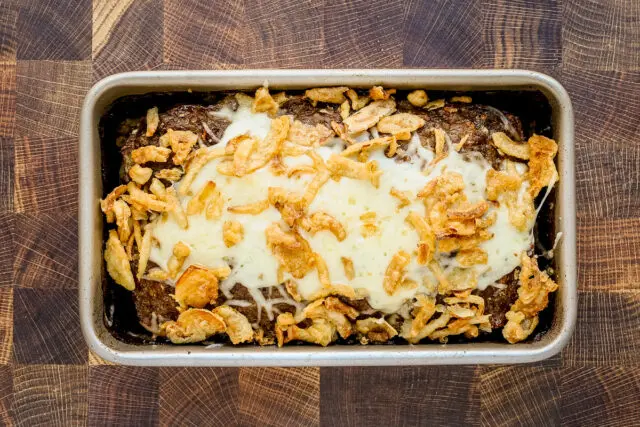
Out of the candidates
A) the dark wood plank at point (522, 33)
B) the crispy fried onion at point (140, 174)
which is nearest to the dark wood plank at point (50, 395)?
the crispy fried onion at point (140, 174)

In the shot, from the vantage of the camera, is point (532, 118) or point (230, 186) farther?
point (532, 118)

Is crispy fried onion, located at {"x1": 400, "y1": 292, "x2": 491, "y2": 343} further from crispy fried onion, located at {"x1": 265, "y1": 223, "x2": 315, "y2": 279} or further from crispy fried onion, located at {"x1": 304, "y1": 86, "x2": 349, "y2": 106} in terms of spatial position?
crispy fried onion, located at {"x1": 304, "y1": 86, "x2": 349, "y2": 106}

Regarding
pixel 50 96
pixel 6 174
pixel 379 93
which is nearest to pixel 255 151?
pixel 379 93

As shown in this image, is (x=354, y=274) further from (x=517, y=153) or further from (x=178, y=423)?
(x=178, y=423)

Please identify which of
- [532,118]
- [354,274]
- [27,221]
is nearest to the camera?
[354,274]

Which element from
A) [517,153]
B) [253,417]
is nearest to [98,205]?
[253,417]

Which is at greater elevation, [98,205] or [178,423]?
[98,205]

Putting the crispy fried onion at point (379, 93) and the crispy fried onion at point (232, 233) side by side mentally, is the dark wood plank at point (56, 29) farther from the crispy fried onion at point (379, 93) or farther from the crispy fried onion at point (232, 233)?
the crispy fried onion at point (379, 93)
